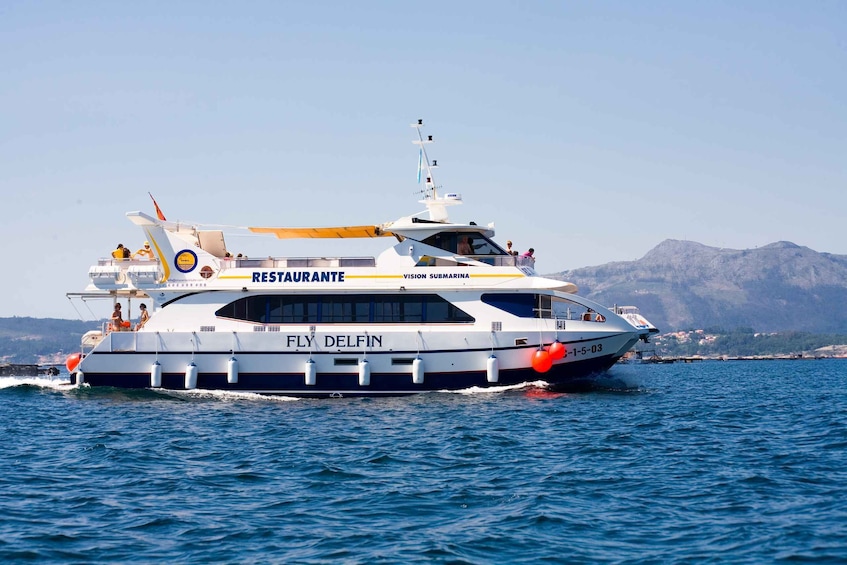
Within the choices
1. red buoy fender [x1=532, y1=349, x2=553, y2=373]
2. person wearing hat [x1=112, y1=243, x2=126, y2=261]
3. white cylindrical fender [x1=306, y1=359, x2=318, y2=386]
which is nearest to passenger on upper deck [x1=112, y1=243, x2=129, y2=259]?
person wearing hat [x1=112, y1=243, x2=126, y2=261]

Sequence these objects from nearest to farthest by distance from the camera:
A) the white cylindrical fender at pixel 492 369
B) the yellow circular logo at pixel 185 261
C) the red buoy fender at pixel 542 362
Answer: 1. the red buoy fender at pixel 542 362
2. the white cylindrical fender at pixel 492 369
3. the yellow circular logo at pixel 185 261

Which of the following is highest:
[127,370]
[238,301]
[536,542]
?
[238,301]

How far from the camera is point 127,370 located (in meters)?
28.0

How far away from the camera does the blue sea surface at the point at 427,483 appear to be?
453 inches

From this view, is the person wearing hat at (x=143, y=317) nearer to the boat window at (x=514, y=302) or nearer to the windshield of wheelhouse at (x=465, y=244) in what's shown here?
the windshield of wheelhouse at (x=465, y=244)

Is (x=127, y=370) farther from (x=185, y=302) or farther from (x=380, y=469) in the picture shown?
(x=380, y=469)

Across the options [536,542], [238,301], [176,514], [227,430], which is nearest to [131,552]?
[176,514]

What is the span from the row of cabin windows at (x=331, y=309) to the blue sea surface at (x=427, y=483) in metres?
3.67

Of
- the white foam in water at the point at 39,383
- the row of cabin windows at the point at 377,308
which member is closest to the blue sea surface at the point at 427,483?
the row of cabin windows at the point at 377,308

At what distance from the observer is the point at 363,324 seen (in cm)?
2761

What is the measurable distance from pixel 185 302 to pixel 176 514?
1571 cm

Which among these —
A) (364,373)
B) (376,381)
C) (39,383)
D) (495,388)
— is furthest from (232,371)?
(39,383)

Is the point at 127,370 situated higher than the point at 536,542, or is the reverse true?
the point at 127,370

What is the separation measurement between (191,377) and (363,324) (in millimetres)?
5470
